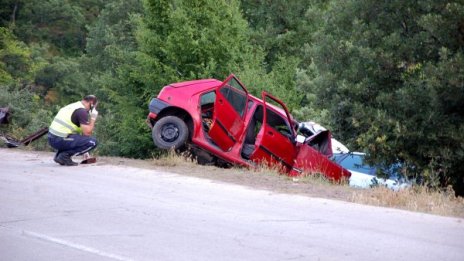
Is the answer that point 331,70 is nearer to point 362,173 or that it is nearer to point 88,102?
point 362,173

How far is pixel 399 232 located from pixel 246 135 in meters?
8.03

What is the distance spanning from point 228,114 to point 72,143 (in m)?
3.48

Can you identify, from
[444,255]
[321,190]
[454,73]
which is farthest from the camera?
[454,73]

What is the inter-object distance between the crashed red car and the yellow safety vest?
2.30 meters

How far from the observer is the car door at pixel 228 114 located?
1508 centimetres

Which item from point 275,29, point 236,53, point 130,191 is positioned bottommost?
point 130,191

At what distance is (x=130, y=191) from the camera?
34.6 ft

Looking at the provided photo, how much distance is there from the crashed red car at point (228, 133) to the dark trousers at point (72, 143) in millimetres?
2181

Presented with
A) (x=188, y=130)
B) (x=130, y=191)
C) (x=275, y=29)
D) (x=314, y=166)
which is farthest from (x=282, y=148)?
(x=275, y=29)

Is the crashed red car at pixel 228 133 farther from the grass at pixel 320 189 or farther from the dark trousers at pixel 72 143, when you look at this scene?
the dark trousers at pixel 72 143

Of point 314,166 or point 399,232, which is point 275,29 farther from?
point 399,232

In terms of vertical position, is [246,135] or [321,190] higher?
[246,135]

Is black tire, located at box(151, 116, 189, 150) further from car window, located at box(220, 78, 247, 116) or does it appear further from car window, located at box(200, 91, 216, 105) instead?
car window, located at box(220, 78, 247, 116)

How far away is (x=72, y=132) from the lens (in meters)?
13.6
